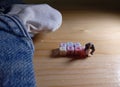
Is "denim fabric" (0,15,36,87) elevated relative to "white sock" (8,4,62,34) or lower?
lower

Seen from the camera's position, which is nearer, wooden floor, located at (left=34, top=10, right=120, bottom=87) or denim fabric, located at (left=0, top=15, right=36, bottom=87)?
denim fabric, located at (left=0, top=15, right=36, bottom=87)

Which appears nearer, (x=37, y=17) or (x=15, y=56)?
(x=15, y=56)

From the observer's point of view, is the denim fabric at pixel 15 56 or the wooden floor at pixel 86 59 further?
the wooden floor at pixel 86 59

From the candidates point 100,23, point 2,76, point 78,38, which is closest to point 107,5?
point 100,23

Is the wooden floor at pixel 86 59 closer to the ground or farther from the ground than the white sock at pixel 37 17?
closer to the ground

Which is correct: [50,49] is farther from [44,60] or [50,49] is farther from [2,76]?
[2,76]
